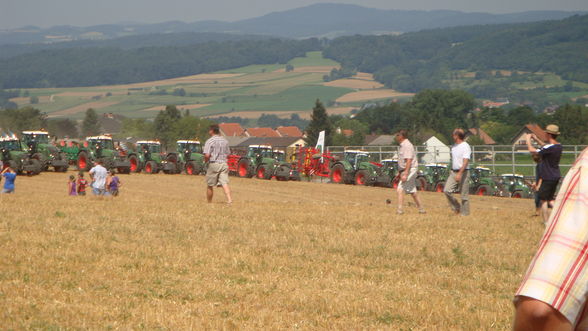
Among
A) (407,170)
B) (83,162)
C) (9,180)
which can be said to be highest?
(407,170)

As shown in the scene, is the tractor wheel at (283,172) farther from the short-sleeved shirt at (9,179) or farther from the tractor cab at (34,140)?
the short-sleeved shirt at (9,179)

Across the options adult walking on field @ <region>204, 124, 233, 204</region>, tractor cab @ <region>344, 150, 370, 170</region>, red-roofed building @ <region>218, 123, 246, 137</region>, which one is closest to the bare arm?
adult walking on field @ <region>204, 124, 233, 204</region>

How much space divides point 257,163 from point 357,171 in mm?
4534

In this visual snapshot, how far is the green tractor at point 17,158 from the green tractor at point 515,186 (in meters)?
18.1

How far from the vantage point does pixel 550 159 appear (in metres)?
12.0

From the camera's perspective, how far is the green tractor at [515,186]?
32969mm

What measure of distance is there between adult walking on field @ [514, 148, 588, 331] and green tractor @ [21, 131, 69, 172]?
33.3 metres

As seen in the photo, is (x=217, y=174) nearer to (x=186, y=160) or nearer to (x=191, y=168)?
(x=191, y=168)

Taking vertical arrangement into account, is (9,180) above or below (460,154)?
below

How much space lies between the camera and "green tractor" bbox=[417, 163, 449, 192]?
3331 centimetres

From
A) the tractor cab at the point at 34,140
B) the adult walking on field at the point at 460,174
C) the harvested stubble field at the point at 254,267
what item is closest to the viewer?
the harvested stubble field at the point at 254,267

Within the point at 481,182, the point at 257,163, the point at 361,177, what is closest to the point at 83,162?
the point at 257,163

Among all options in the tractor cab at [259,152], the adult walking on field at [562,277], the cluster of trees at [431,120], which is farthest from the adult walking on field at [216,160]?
the cluster of trees at [431,120]

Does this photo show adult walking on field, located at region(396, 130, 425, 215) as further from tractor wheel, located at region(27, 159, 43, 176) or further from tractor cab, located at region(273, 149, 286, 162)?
tractor cab, located at region(273, 149, 286, 162)
